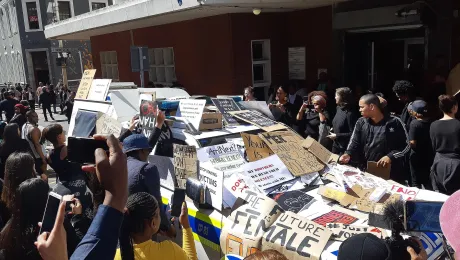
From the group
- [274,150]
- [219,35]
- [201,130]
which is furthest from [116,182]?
[219,35]

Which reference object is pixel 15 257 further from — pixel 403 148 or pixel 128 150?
pixel 403 148

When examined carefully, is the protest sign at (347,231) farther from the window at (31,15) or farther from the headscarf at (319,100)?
the window at (31,15)

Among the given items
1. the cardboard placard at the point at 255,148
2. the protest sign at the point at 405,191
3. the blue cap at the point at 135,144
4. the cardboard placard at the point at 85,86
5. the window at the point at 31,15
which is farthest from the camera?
the window at the point at 31,15

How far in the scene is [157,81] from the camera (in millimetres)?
14750

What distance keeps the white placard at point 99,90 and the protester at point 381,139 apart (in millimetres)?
4303

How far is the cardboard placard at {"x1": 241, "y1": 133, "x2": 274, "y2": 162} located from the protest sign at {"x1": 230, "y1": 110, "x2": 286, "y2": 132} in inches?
17.5

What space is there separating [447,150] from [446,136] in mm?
175

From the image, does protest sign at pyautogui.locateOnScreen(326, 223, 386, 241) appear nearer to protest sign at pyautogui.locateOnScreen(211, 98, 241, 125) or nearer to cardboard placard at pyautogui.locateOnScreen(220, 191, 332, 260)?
cardboard placard at pyautogui.locateOnScreen(220, 191, 332, 260)

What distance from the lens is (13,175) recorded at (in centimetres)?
375

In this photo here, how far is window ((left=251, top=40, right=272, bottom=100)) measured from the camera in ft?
37.9

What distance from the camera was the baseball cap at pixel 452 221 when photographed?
120 centimetres

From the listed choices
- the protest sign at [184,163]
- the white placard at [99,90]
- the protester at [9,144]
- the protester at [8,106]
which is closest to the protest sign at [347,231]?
the protest sign at [184,163]

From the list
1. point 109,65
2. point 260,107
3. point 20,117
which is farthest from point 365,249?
point 109,65

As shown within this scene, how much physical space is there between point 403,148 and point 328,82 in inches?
187
